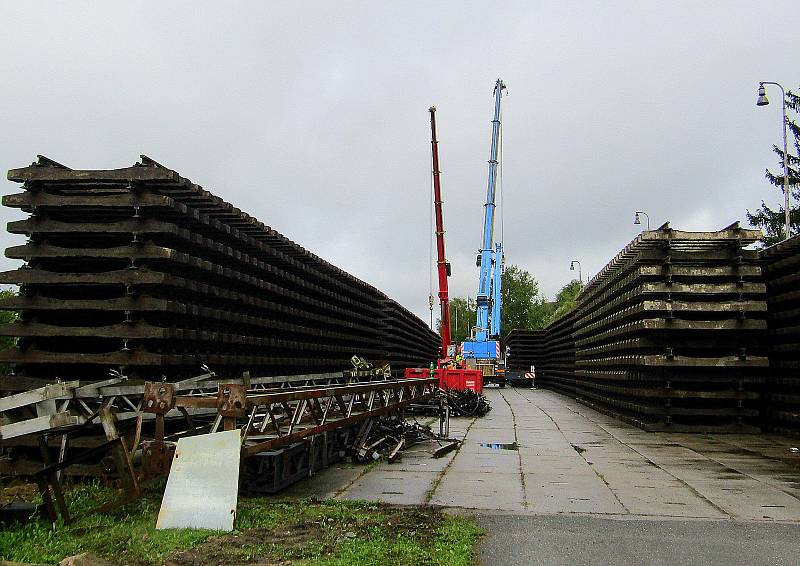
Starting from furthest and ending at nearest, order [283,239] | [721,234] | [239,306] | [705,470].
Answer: [721,234], [283,239], [239,306], [705,470]

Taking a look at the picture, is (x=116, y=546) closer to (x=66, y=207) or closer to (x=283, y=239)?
(x=66, y=207)

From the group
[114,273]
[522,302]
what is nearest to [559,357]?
[114,273]

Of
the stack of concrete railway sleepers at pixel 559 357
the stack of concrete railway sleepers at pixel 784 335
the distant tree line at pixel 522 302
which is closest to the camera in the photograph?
the stack of concrete railway sleepers at pixel 784 335

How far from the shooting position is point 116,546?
5262 millimetres

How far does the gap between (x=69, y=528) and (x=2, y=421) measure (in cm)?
123

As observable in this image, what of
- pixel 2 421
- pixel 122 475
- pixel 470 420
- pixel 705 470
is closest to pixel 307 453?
pixel 122 475

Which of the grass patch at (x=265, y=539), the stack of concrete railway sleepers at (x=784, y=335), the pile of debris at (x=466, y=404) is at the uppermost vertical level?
the stack of concrete railway sleepers at (x=784, y=335)

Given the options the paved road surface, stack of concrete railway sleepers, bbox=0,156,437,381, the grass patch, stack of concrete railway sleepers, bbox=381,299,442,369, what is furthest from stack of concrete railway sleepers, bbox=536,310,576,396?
the grass patch

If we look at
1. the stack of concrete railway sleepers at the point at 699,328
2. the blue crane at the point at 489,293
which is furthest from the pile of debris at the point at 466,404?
the blue crane at the point at 489,293

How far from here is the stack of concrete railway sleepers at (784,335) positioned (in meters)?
13.2

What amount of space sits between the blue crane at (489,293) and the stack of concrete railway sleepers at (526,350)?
2891 millimetres

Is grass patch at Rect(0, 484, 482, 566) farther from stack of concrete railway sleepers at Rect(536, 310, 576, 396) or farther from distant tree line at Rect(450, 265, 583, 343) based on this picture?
distant tree line at Rect(450, 265, 583, 343)

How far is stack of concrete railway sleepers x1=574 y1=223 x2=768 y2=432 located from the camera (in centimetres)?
1355

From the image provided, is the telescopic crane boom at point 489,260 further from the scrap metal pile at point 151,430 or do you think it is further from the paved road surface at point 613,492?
the scrap metal pile at point 151,430
